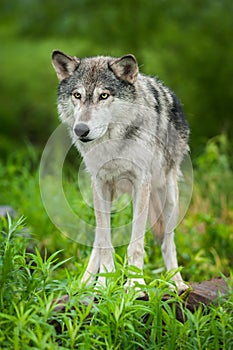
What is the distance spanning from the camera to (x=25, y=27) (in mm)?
11719

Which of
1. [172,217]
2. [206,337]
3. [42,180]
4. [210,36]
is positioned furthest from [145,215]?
[210,36]

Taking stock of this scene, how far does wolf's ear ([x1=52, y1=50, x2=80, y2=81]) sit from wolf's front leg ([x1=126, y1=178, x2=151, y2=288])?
1.03m

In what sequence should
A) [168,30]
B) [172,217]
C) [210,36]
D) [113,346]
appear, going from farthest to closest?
[210,36] → [168,30] → [172,217] → [113,346]

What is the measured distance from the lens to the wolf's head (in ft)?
15.4

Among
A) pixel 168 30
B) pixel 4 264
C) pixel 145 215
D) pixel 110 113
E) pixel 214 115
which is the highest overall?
pixel 168 30

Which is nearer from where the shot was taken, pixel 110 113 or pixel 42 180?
pixel 110 113

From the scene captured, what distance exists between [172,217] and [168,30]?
6.47 m

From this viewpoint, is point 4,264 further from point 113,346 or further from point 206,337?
point 206,337

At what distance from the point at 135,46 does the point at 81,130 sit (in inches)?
279

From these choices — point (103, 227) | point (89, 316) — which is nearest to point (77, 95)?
point (103, 227)

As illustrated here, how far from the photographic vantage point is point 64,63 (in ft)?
17.1

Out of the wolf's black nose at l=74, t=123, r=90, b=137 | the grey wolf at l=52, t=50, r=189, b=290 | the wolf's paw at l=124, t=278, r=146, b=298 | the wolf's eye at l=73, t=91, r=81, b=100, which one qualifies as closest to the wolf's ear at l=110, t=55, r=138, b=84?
the grey wolf at l=52, t=50, r=189, b=290

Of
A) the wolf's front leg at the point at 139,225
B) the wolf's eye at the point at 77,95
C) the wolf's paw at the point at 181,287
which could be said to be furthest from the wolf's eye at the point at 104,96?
the wolf's paw at the point at 181,287

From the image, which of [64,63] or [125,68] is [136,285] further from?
[64,63]
